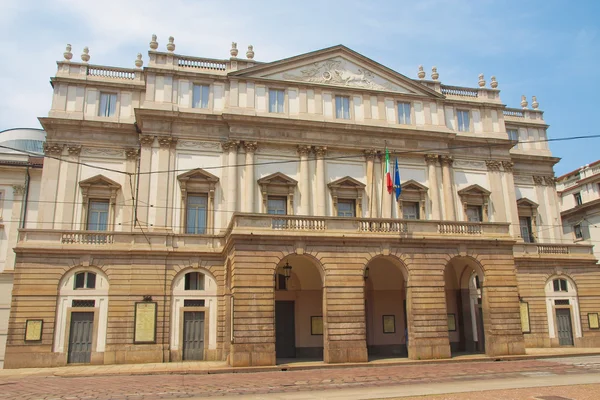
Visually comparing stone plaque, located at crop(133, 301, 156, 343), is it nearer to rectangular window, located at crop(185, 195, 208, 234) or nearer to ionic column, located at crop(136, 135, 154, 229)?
ionic column, located at crop(136, 135, 154, 229)

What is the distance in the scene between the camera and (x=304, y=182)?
101 feet

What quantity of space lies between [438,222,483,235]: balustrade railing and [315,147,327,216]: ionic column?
7.20 m

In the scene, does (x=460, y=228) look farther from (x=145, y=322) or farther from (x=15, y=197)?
(x=15, y=197)

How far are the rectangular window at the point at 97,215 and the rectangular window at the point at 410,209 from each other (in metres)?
17.3

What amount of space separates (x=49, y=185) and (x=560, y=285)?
31060 millimetres

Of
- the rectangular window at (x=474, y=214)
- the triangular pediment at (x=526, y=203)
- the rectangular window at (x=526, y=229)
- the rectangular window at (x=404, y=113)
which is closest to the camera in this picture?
the rectangular window at (x=474, y=214)

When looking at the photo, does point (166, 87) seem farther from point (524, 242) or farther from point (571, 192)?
point (571, 192)

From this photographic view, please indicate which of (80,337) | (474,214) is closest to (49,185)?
(80,337)

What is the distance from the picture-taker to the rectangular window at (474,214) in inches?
1334

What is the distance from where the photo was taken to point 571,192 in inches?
1917

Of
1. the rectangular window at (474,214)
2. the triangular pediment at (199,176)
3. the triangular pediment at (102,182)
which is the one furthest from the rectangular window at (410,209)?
the triangular pediment at (102,182)

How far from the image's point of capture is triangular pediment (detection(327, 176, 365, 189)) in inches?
1225

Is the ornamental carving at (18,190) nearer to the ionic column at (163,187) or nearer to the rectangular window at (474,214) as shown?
the ionic column at (163,187)

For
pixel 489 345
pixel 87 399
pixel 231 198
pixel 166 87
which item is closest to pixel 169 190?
pixel 231 198
